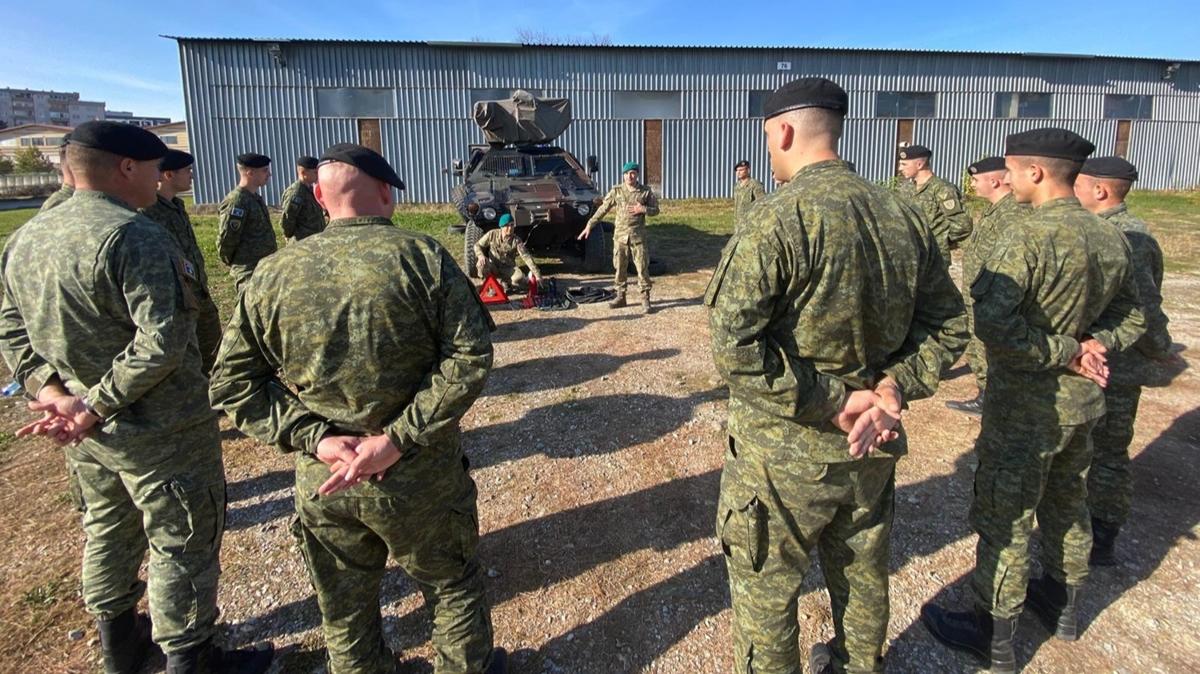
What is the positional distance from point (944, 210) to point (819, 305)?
4.95 metres

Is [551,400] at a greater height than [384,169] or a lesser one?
lesser

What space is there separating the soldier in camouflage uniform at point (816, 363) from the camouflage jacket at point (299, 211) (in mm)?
4452

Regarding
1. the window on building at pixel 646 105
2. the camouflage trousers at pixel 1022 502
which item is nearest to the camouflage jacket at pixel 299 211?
the camouflage trousers at pixel 1022 502

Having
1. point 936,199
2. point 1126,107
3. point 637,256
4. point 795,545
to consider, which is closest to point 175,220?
point 795,545

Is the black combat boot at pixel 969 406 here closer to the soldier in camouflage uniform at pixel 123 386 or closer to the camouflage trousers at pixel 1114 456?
the camouflage trousers at pixel 1114 456

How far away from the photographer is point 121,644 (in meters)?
2.29

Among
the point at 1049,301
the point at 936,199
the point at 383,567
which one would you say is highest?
the point at 936,199

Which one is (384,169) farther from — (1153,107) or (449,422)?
(1153,107)

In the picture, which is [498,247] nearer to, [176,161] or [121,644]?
[176,161]

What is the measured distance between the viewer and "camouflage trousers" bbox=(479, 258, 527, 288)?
286 inches

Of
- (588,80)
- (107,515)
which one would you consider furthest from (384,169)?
(588,80)

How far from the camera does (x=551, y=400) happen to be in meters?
4.84

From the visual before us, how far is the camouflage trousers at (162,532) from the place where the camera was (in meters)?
2.12

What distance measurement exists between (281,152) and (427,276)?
16.9 metres
